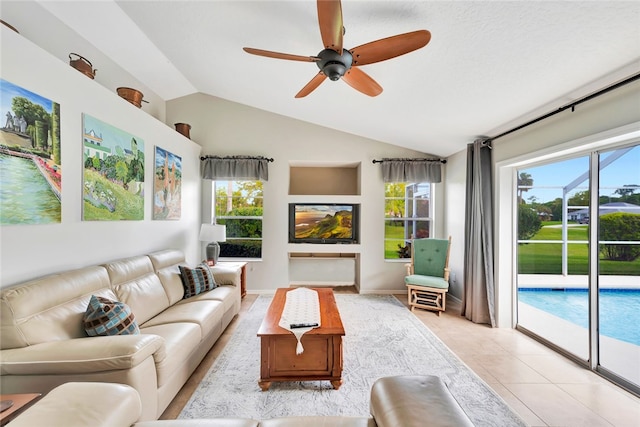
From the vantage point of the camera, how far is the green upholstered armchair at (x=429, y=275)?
3754 millimetres

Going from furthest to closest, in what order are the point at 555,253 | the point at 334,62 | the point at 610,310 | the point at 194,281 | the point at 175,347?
the point at 194,281, the point at 555,253, the point at 610,310, the point at 175,347, the point at 334,62

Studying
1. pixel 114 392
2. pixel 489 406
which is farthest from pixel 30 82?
pixel 489 406

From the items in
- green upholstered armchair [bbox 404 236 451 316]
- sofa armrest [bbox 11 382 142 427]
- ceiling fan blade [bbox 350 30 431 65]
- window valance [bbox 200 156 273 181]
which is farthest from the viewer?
window valance [bbox 200 156 273 181]

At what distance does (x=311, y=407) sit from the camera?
1.89 meters

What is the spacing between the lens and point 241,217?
4691 millimetres

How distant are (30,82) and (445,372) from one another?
3.83m

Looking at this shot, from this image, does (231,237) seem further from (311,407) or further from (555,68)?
(555,68)

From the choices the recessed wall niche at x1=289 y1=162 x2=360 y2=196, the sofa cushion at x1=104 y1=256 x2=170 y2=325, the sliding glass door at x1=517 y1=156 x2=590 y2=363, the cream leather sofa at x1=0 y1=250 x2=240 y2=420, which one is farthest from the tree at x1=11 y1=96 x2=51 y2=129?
the sliding glass door at x1=517 y1=156 x2=590 y2=363

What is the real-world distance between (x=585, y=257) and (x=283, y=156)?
3.98 m

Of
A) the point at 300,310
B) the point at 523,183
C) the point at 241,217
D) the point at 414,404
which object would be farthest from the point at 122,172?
the point at 523,183

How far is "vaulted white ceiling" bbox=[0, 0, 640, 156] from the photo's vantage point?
1.68 m

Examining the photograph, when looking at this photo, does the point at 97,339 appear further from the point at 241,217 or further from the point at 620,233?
the point at 620,233

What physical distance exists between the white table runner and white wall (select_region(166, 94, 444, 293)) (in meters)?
1.59

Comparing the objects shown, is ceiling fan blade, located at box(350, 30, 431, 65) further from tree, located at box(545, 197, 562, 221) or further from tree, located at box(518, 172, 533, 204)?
tree, located at box(518, 172, 533, 204)
